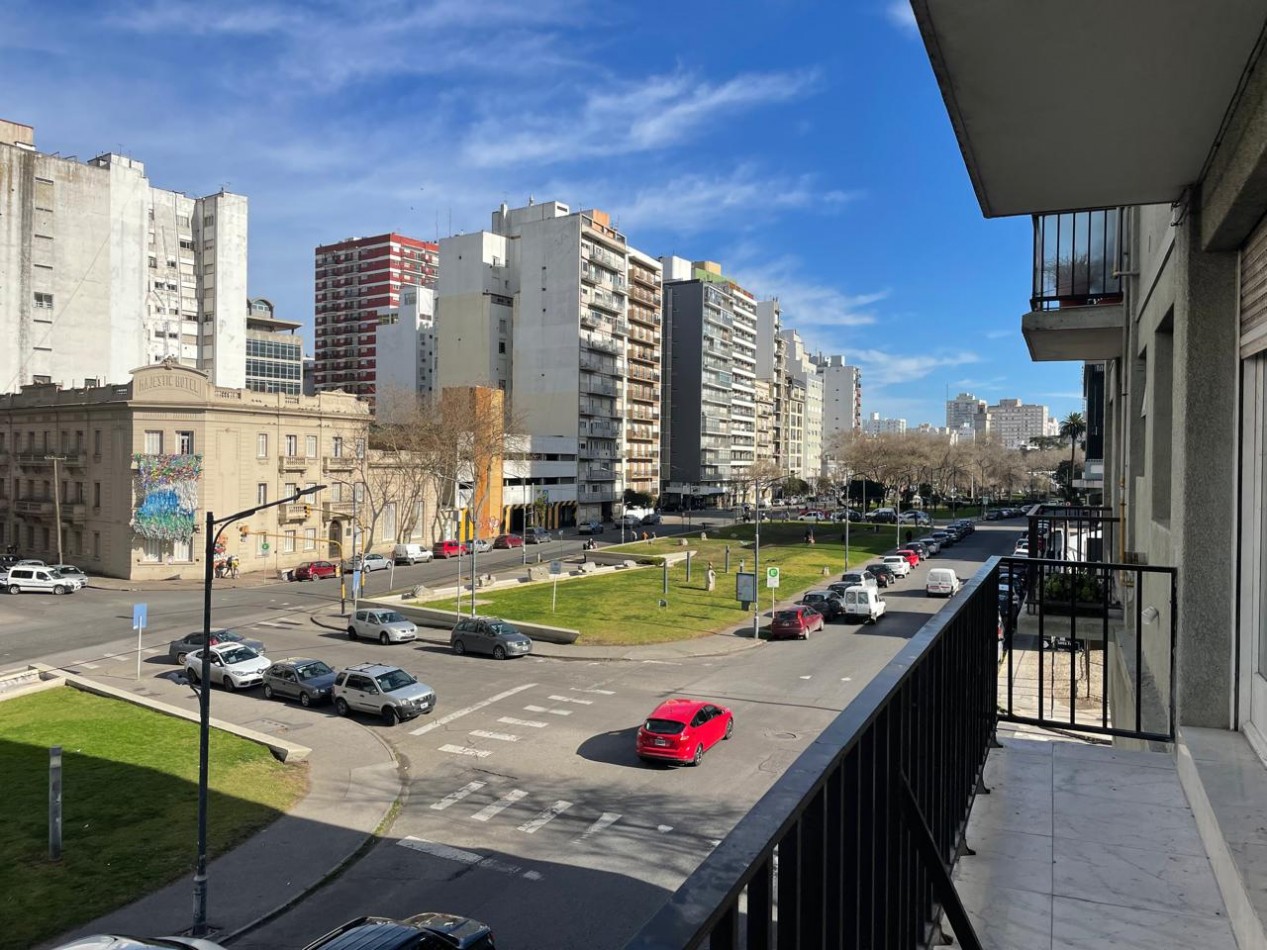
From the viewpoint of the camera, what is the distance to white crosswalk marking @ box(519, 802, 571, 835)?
14914 mm

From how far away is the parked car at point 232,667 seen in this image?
84.5 ft

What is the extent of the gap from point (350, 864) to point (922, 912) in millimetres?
13280

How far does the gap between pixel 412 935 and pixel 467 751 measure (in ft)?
32.7

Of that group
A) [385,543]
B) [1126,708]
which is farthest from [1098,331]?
[385,543]

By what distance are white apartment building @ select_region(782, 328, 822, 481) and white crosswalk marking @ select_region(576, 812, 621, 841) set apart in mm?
139972

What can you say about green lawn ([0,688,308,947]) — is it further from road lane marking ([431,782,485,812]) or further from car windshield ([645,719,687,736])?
car windshield ([645,719,687,736])

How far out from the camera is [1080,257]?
1307cm

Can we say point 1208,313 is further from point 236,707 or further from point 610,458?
point 610,458

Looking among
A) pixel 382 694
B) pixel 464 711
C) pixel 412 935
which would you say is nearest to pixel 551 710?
pixel 464 711

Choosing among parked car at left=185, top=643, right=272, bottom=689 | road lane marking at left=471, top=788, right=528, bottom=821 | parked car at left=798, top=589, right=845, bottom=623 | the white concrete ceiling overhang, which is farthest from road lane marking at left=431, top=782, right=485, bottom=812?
parked car at left=798, top=589, right=845, bottom=623

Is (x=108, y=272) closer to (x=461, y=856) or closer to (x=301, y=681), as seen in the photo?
(x=301, y=681)

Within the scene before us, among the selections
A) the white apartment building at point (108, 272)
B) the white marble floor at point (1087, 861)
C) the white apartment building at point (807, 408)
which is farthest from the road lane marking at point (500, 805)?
the white apartment building at point (807, 408)

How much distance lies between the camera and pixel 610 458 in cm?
8900

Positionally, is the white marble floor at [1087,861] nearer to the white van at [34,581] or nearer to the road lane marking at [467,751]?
the road lane marking at [467,751]
